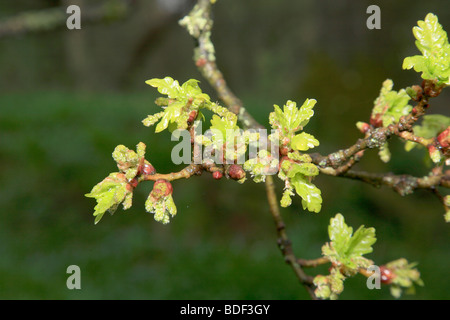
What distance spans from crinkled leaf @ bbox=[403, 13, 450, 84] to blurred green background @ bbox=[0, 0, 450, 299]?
219 centimetres

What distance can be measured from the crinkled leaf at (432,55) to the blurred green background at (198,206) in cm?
219

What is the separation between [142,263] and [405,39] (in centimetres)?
366

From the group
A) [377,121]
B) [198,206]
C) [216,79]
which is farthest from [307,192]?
[198,206]

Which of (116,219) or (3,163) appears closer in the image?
(116,219)

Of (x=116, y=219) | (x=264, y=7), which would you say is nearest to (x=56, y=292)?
(x=116, y=219)

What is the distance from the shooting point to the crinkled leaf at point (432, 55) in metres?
0.77

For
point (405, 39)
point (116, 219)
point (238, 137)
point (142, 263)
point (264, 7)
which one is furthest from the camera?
point (264, 7)

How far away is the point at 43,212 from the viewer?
3.86 metres

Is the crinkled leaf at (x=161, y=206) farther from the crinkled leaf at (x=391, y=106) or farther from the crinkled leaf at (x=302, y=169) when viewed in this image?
the crinkled leaf at (x=391, y=106)

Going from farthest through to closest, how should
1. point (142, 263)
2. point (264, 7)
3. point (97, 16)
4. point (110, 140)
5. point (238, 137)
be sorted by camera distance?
point (264, 7) < point (110, 140) < point (142, 263) < point (97, 16) < point (238, 137)

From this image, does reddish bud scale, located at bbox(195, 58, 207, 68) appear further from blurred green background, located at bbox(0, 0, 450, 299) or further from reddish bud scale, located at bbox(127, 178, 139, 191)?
blurred green background, located at bbox(0, 0, 450, 299)

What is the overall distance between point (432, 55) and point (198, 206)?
2990 mm

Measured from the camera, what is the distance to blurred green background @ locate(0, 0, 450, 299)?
9.96ft

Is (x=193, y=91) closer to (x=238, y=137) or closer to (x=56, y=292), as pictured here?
(x=238, y=137)
